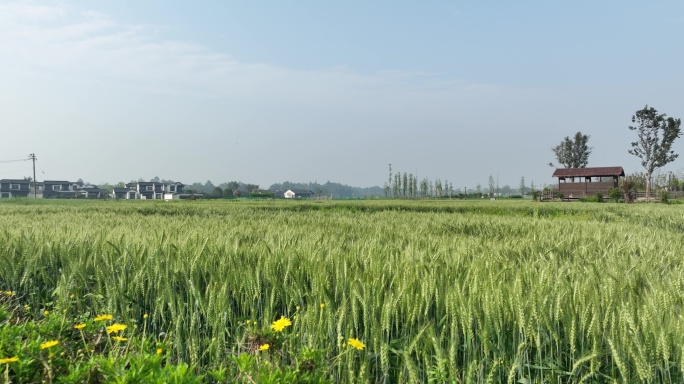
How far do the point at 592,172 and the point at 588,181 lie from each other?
1256mm

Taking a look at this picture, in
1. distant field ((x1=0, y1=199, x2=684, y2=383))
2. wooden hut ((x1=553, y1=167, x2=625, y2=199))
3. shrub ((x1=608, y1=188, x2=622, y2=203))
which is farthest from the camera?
wooden hut ((x1=553, y1=167, x2=625, y2=199))

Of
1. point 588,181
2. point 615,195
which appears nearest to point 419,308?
point 615,195

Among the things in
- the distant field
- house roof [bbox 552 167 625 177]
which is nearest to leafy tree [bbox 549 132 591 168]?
house roof [bbox 552 167 625 177]

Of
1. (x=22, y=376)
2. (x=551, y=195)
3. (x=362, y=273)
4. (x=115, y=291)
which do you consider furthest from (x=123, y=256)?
(x=551, y=195)

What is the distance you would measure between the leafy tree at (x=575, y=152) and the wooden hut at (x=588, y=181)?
1756 cm

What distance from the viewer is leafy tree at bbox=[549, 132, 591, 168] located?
72938mm

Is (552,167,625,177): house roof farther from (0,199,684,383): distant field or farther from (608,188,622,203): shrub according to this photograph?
(0,199,684,383): distant field

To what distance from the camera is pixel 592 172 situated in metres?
55.4

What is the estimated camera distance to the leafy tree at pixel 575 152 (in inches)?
2872

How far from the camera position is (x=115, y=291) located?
107 inches

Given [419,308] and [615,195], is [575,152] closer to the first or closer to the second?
[615,195]

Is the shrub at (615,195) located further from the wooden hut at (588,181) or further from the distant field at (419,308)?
the distant field at (419,308)

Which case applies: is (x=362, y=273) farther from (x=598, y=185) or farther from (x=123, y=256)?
(x=598, y=185)

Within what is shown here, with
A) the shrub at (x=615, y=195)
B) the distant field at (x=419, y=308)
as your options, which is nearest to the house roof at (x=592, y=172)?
the shrub at (x=615, y=195)
